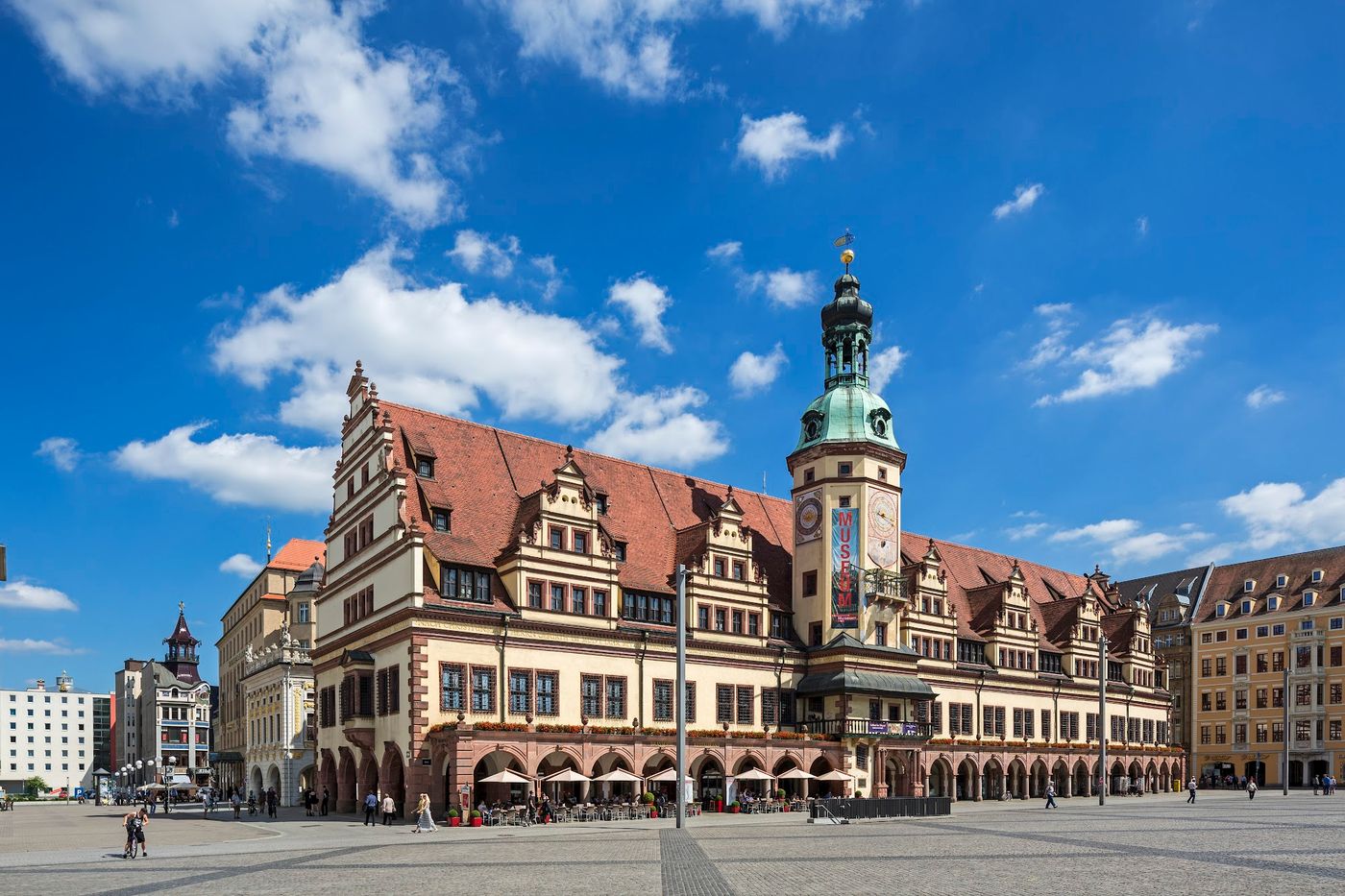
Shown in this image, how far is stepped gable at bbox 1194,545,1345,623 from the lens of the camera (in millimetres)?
108562

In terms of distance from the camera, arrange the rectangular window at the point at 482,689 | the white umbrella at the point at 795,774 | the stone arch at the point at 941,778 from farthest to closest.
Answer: the stone arch at the point at 941,778 < the white umbrella at the point at 795,774 < the rectangular window at the point at 482,689

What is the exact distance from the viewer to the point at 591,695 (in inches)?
2333

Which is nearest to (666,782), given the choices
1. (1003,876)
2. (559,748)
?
(559,748)

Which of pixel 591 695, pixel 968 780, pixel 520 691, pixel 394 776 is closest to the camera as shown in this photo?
pixel 394 776

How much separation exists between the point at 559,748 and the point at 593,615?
7.46 metres

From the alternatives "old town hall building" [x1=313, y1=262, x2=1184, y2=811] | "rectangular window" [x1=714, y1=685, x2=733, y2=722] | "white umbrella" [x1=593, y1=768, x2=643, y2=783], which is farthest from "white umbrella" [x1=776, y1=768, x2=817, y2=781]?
"white umbrella" [x1=593, y1=768, x2=643, y2=783]

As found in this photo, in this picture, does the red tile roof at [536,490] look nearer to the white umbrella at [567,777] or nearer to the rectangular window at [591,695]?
the rectangular window at [591,695]

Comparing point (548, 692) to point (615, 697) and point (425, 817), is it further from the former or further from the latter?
point (425, 817)

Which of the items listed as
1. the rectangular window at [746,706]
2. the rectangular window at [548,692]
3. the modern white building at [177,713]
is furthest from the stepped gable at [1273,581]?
the modern white building at [177,713]

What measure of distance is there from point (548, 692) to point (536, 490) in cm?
1081

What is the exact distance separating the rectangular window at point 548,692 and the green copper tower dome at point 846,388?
24.5m

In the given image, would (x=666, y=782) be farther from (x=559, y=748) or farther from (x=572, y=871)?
(x=572, y=871)

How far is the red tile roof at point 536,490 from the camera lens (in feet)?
193

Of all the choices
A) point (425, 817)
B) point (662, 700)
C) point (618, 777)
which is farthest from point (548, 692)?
point (425, 817)
